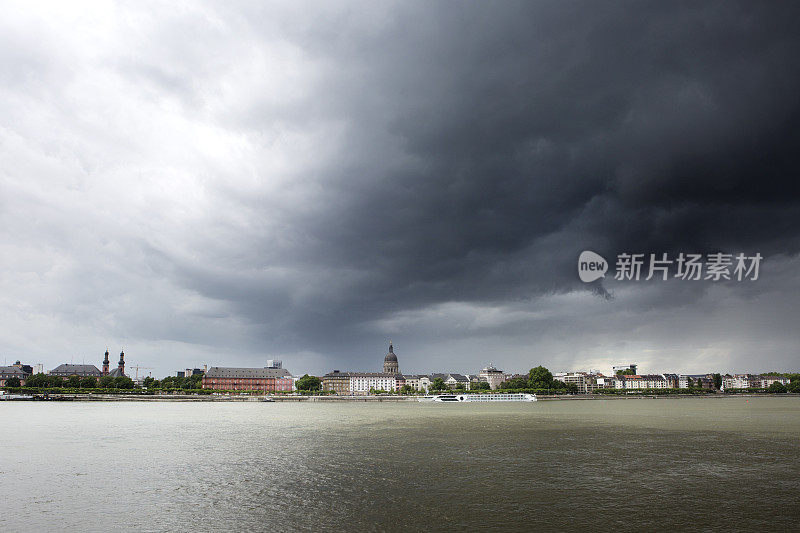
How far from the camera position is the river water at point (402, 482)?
2264cm

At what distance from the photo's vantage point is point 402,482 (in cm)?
3038

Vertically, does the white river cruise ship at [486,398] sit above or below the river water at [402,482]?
below

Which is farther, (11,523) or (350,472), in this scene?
(350,472)

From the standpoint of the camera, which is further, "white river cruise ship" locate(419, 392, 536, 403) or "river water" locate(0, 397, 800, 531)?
"white river cruise ship" locate(419, 392, 536, 403)

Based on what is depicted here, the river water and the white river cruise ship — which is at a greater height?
the river water

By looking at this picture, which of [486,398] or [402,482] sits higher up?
[402,482]

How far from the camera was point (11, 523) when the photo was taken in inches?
880

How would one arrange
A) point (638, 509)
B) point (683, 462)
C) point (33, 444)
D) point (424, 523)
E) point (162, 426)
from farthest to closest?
point (162, 426), point (33, 444), point (683, 462), point (638, 509), point (424, 523)

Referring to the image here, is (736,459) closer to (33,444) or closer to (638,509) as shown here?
(638,509)

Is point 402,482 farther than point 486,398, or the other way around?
point 486,398

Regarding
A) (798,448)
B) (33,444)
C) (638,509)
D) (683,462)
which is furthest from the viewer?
(33,444)

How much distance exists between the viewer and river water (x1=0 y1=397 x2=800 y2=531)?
22.6m

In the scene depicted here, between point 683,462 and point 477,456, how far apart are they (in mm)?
14509

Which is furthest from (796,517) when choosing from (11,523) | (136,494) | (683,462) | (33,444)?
(33,444)
